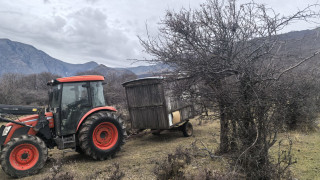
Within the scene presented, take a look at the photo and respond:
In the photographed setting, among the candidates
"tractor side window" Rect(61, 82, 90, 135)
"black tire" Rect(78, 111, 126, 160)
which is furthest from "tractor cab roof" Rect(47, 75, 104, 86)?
"black tire" Rect(78, 111, 126, 160)

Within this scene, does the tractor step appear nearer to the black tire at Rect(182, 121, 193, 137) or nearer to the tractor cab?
the tractor cab

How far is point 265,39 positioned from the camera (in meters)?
4.21

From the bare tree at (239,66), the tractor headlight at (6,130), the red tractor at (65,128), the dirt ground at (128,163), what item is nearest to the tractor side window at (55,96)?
the red tractor at (65,128)

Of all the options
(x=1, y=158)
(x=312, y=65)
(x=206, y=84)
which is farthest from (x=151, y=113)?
(x=312, y=65)

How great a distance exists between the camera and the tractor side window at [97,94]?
21.9ft

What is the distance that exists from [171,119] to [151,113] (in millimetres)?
831

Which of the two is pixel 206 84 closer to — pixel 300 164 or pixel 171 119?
pixel 300 164

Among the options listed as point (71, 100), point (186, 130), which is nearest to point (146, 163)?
point (71, 100)

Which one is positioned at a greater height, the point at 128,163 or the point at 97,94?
the point at 97,94

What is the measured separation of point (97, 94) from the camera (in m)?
6.80

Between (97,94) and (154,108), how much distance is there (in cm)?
245

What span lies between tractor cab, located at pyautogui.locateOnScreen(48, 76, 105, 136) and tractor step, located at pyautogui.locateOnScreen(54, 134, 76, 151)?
0.13 meters

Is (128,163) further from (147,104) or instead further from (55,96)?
(147,104)

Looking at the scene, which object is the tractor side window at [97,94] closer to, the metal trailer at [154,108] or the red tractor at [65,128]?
the red tractor at [65,128]
